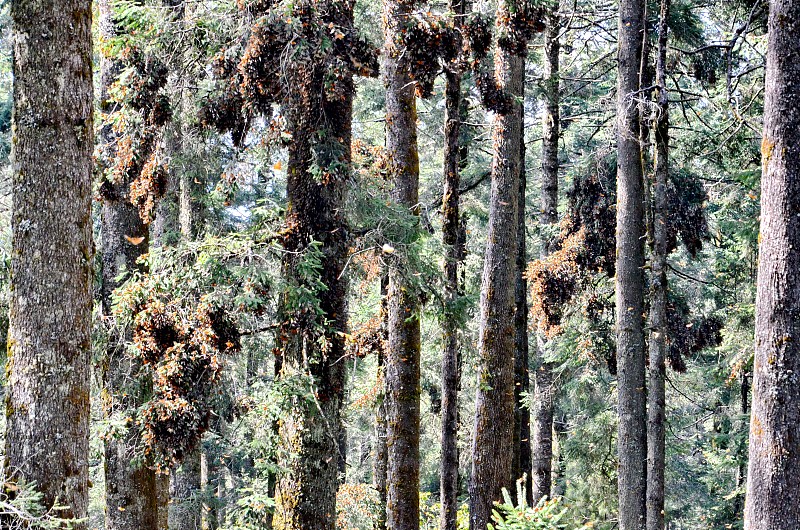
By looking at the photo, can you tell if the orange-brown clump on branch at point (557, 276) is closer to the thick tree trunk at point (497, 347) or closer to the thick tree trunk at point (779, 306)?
the thick tree trunk at point (497, 347)

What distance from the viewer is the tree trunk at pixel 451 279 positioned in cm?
1027

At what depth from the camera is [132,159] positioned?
873cm

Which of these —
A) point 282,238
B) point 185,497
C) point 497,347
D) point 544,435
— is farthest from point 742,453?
point 282,238

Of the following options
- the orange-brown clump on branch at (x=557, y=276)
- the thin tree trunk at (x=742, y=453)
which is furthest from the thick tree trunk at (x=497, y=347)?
the thin tree trunk at (x=742, y=453)

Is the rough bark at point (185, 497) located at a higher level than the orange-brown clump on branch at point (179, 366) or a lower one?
lower

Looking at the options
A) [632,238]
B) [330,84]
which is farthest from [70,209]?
[632,238]

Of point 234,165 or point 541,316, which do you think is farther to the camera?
point 541,316

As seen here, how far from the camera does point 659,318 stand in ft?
37.9

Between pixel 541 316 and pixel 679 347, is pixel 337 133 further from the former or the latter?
pixel 679 347

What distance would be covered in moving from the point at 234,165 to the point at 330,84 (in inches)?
61.4

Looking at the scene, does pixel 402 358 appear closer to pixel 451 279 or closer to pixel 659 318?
pixel 451 279

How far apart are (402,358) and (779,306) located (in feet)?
15.6

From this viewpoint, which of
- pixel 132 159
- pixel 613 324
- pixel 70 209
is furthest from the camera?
pixel 613 324

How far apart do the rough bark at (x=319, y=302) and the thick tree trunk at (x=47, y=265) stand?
2445 millimetres
